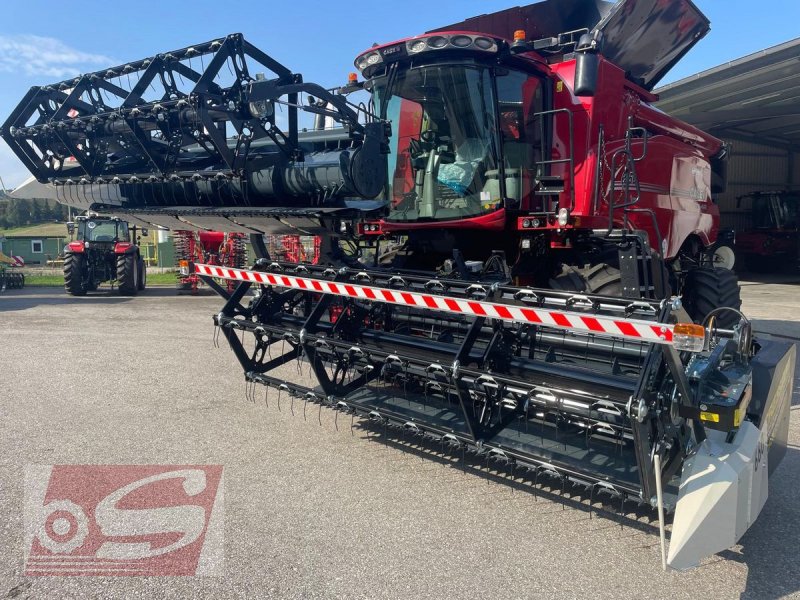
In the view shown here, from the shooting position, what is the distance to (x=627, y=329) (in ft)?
9.43

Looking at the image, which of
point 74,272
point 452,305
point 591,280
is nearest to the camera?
point 452,305

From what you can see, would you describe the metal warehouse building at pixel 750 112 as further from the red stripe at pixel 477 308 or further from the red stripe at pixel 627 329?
the red stripe at pixel 627 329

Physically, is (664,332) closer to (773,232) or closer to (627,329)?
(627,329)

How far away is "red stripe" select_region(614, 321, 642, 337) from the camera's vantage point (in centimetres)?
284

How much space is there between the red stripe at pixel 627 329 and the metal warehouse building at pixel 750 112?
8816 mm

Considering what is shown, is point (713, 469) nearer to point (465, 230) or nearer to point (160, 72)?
point (465, 230)

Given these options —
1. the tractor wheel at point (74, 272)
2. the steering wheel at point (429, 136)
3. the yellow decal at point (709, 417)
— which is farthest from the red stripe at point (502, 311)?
the tractor wheel at point (74, 272)

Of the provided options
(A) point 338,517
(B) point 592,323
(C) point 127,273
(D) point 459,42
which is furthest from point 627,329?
(C) point 127,273

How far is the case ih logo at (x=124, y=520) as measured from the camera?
9.20ft

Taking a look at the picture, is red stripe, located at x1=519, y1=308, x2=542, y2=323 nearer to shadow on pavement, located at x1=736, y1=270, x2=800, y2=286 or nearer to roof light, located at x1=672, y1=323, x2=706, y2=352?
roof light, located at x1=672, y1=323, x2=706, y2=352

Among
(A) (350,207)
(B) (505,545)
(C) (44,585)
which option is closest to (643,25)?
(A) (350,207)

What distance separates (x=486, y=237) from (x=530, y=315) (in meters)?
2.06

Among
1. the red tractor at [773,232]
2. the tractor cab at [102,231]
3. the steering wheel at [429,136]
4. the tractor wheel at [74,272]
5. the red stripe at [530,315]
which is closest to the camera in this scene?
the red stripe at [530,315]

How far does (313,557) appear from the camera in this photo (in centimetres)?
285
